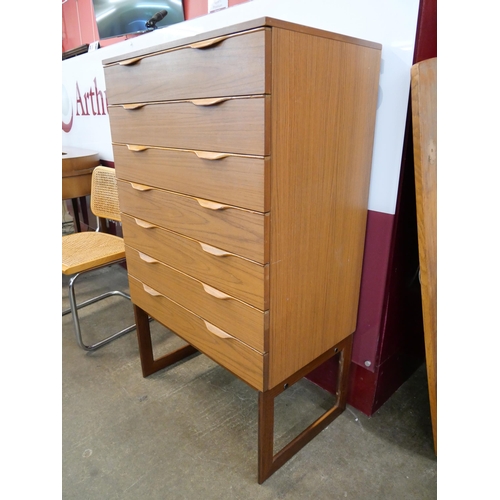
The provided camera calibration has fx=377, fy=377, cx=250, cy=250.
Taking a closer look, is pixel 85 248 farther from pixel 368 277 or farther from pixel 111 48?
pixel 368 277

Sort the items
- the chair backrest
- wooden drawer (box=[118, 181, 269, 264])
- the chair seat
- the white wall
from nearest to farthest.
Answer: wooden drawer (box=[118, 181, 269, 264]), the white wall, the chair seat, the chair backrest

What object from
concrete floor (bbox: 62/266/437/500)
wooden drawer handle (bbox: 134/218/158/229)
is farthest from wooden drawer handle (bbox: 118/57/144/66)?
concrete floor (bbox: 62/266/437/500)

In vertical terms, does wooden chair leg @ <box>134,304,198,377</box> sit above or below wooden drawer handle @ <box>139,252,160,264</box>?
below

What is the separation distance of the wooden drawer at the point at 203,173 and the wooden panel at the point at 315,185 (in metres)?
0.04

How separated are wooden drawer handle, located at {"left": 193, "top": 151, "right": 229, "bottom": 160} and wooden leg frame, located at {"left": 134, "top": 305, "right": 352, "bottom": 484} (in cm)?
66

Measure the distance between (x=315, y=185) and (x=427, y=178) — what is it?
304 mm

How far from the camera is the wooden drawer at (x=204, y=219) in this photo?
2.99 feet

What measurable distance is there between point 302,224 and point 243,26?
468 mm

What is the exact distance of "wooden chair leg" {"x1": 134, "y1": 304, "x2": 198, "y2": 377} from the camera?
1.60 meters


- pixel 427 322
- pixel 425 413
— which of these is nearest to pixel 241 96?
pixel 427 322

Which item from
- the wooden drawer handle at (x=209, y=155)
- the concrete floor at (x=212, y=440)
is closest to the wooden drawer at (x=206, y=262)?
the wooden drawer handle at (x=209, y=155)

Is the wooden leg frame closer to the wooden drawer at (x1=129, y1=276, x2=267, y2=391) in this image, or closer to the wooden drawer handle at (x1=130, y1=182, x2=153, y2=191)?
the wooden drawer at (x1=129, y1=276, x2=267, y2=391)

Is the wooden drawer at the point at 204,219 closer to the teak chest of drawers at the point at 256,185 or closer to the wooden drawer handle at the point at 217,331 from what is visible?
the teak chest of drawers at the point at 256,185

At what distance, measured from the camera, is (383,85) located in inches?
42.8
